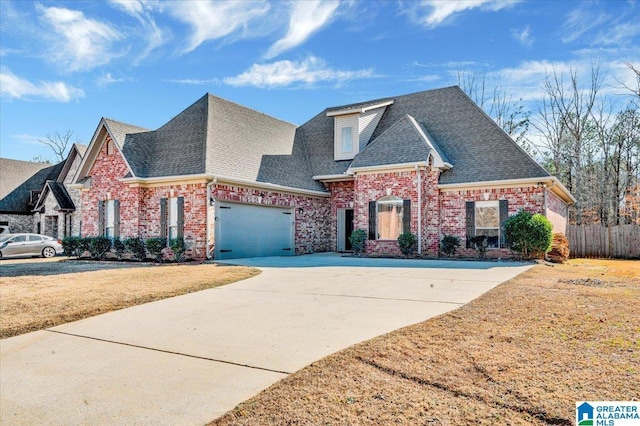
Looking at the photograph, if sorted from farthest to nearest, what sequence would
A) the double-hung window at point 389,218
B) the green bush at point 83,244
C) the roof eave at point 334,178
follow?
the roof eave at point 334,178, the green bush at point 83,244, the double-hung window at point 389,218

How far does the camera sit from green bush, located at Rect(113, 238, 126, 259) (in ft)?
60.2

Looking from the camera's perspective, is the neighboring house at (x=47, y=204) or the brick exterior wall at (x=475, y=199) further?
the neighboring house at (x=47, y=204)

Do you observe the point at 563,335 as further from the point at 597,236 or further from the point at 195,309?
the point at 597,236

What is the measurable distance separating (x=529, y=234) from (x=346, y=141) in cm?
962

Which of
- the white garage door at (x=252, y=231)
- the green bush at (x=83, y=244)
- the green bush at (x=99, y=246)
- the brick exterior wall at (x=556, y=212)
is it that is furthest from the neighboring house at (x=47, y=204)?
the brick exterior wall at (x=556, y=212)

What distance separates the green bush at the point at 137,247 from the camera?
693 inches

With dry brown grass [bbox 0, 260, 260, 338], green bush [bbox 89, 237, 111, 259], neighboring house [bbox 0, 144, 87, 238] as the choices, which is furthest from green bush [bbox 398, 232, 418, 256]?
neighboring house [bbox 0, 144, 87, 238]

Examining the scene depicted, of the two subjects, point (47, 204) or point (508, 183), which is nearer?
point (508, 183)

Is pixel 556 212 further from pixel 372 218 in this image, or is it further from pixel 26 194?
pixel 26 194

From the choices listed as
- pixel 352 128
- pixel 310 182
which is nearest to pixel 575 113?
pixel 352 128

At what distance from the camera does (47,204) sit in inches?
1112

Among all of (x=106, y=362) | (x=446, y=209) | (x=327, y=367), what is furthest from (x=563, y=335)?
(x=446, y=209)

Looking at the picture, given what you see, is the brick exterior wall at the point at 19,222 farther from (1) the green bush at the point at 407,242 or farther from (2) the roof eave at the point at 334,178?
(1) the green bush at the point at 407,242

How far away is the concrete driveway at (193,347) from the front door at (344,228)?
461 inches
